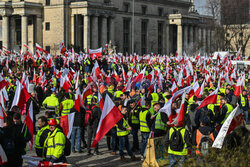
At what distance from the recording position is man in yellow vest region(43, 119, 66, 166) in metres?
9.25

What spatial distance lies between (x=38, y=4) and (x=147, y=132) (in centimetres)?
6137

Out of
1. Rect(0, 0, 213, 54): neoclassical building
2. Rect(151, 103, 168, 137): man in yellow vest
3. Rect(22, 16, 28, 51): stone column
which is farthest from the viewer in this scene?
Rect(0, 0, 213, 54): neoclassical building

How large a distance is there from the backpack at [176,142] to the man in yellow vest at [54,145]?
244 centimetres

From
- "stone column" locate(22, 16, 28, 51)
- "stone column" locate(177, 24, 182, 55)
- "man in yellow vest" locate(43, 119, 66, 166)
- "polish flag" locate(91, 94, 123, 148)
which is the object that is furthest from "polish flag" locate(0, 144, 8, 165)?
"stone column" locate(177, 24, 182, 55)

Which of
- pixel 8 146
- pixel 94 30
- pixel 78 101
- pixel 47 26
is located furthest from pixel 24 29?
pixel 8 146

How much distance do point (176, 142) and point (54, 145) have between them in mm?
2687

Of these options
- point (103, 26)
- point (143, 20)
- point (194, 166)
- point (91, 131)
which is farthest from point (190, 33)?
point (194, 166)

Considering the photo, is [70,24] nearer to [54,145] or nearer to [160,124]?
[160,124]

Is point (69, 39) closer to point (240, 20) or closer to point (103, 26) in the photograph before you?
point (103, 26)

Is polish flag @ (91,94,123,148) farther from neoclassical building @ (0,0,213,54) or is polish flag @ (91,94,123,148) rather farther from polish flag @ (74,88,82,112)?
neoclassical building @ (0,0,213,54)

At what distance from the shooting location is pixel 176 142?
1005 cm

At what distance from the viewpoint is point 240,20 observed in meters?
61.2

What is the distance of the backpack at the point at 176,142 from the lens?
1007cm

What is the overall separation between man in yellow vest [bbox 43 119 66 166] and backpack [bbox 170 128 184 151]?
2.44 m
